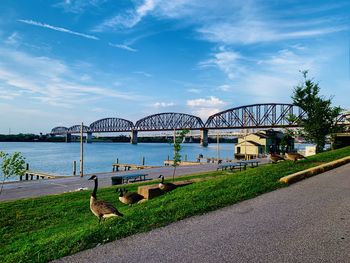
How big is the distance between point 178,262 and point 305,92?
29.6 meters

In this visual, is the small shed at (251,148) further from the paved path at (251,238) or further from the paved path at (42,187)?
the paved path at (251,238)

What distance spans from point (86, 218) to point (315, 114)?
26065 mm

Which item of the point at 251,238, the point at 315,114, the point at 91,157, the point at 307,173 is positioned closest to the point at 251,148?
the point at 315,114

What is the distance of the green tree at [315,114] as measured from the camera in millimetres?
29280

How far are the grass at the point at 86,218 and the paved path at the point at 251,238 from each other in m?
0.41

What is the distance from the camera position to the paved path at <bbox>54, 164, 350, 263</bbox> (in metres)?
5.34

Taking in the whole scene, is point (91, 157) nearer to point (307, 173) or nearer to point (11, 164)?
point (11, 164)

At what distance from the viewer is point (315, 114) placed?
95.7ft

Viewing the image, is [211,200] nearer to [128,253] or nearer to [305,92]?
[128,253]

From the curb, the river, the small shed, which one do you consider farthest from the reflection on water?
the curb

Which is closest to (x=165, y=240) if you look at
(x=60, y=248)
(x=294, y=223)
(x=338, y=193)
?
(x=60, y=248)

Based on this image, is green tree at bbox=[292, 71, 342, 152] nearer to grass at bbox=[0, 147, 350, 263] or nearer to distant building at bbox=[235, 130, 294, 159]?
grass at bbox=[0, 147, 350, 263]

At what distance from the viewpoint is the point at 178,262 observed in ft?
16.9

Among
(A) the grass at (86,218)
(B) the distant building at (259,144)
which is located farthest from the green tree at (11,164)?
(B) the distant building at (259,144)
